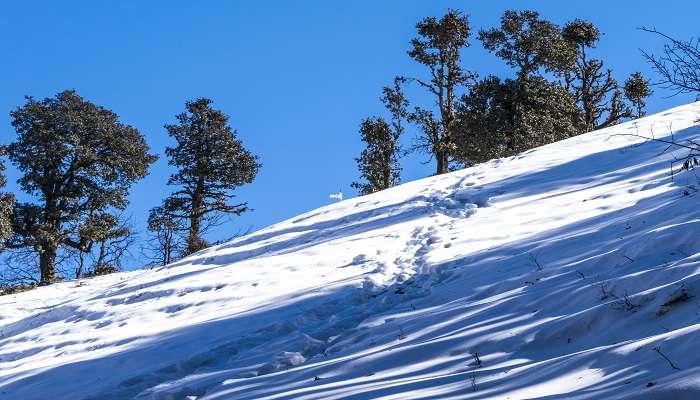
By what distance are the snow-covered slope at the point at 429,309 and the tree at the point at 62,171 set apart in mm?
9248

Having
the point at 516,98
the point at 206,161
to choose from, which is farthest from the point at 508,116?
the point at 206,161

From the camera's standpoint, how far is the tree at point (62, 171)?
22.1 m

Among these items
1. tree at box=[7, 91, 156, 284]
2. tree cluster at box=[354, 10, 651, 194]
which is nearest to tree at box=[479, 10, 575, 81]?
tree cluster at box=[354, 10, 651, 194]

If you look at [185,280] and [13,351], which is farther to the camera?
[185,280]

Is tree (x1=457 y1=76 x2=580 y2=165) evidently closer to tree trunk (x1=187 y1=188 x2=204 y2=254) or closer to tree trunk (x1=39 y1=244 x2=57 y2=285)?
tree trunk (x1=187 y1=188 x2=204 y2=254)

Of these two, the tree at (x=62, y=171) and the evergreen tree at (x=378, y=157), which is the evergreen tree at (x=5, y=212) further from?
the evergreen tree at (x=378, y=157)

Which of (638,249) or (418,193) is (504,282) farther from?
(418,193)

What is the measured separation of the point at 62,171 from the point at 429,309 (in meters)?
20.5

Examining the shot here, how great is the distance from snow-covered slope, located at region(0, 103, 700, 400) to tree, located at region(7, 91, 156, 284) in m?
9.25

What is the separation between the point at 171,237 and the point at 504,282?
1674 cm

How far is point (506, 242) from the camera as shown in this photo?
27.1 ft

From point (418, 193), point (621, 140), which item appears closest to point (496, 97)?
point (621, 140)

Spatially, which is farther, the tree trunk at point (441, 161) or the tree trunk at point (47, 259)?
the tree trunk at point (441, 161)

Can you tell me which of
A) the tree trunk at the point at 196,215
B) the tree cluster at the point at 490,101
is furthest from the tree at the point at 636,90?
the tree trunk at the point at 196,215
